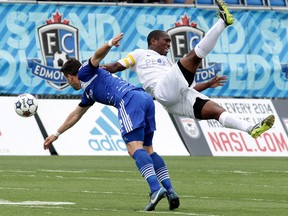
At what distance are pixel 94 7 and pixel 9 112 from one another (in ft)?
14.1

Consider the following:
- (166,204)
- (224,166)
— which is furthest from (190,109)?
(224,166)

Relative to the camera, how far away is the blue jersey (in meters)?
13.6

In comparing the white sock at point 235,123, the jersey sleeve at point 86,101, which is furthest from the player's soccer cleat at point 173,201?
the jersey sleeve at point 86,101

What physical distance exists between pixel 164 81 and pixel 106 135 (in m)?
12.1

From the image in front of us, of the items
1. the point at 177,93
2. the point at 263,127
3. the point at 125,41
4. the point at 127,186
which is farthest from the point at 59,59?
the point at 263,127

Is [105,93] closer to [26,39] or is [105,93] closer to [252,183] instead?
[252,183]

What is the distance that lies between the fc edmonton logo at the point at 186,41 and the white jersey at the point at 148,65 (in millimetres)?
13928

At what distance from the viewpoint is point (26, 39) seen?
91.7ft

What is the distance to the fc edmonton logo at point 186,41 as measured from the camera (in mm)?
29578

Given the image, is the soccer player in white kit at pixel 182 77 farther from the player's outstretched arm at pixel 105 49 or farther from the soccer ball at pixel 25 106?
the soccer ball at pixel 25 106

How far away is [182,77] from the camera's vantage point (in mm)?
14461

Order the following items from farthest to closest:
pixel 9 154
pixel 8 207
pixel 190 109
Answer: pixel 9 154
pixel 190 109
pixel 8 207

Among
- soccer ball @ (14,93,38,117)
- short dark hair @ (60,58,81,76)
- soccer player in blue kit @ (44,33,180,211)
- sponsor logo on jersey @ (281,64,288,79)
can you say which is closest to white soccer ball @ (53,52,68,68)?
sponsor logo on jersey @ (281,64,288,79)

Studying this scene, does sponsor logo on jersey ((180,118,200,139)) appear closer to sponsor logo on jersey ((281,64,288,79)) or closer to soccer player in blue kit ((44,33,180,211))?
sponsor logo on jersey ((281,64,288,79))
